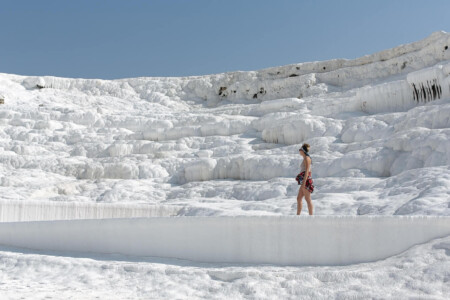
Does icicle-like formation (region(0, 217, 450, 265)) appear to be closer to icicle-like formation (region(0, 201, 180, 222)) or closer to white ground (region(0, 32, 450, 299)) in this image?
white ground (region(0, 32, 450, 299))

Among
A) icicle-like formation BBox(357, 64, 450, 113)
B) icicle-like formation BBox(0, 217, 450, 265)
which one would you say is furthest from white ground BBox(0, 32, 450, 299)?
icicle-like formation BBox(0, 217, 450, 265)

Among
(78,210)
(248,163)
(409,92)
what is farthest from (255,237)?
(409,92)

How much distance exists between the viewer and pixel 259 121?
21484 mm

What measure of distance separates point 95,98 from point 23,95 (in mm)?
4852

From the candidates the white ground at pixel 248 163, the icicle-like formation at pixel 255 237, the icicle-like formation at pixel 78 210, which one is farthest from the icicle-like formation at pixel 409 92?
the icicle-like formation at pixel 255 237

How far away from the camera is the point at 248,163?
1513 cm

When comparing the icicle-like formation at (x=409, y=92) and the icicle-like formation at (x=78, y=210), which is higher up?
the icicle-like formation at (x=409, y=92)

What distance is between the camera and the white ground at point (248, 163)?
16.1ft

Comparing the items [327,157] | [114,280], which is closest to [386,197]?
[327,157]

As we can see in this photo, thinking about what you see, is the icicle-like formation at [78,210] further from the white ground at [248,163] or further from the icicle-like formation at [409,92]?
the icicle-like formation at [409,92]

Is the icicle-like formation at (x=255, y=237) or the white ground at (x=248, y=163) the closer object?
the white ground at (x=248, y=163)

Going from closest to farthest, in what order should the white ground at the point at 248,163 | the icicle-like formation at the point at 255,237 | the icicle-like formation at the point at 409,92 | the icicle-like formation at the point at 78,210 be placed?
1. the white ground at the point at 248,163
2. the icicle-like formation at the point at 255,237
3. the icicle-like formation at the point at 78,210
4. the icicle-like formation at the point at 409,92

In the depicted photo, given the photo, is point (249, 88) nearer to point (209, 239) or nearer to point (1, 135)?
point (1, 135)

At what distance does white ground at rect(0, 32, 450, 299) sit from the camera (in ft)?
16.1
